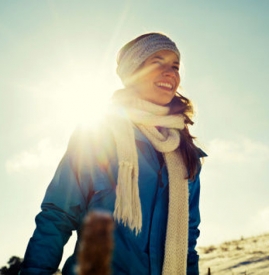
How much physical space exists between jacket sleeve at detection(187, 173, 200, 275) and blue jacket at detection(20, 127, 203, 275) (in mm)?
414

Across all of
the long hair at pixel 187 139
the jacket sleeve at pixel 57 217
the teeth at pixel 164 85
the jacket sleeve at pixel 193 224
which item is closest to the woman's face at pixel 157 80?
the teeth at pixel 164 85

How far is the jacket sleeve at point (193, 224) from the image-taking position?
2.79 m

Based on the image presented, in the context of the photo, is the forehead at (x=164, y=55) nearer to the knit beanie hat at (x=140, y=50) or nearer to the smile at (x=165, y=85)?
the knit beanie hat at (x=140, y=50)

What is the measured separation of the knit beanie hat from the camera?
3.24 m

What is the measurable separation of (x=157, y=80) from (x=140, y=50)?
16.5 inches

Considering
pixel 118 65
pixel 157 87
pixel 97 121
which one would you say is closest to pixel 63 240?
pixel 97 121

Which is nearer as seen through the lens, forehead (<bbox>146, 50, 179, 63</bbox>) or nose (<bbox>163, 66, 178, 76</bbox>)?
nose (<bbox>163, 66, 178, 76</bbox>)

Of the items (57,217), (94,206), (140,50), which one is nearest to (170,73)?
(140,50)

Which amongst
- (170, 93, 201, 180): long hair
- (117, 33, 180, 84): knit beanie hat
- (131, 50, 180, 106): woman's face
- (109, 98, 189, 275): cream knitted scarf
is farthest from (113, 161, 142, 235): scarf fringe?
(117, 33, 180, 84): knit beanie hat

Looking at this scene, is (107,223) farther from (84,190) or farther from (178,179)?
(178,179)

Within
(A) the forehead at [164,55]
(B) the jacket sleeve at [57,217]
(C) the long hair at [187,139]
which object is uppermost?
(A) the forehead at [164,55]

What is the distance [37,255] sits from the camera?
1873 millimetres

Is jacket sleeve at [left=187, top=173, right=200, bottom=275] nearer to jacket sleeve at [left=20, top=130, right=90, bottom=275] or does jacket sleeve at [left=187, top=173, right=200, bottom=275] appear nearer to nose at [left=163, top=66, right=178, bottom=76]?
nose at [left=163, top=66, right=178, bottom=76]

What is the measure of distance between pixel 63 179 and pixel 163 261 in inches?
33.5
